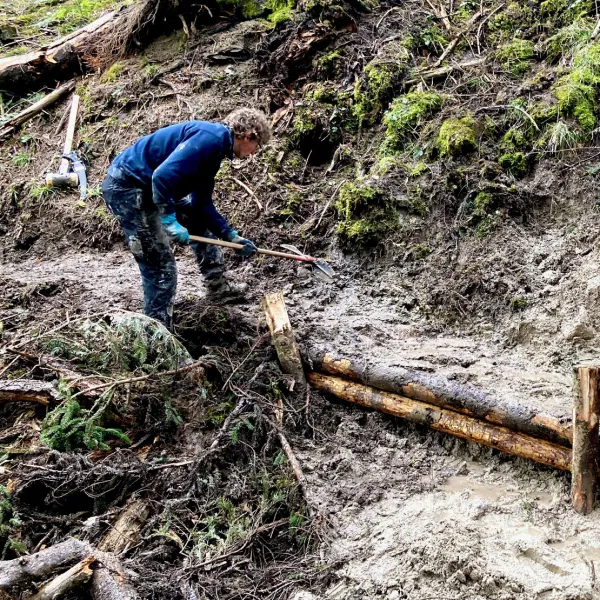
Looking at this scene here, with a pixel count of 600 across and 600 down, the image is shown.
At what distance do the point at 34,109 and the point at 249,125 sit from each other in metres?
5.67

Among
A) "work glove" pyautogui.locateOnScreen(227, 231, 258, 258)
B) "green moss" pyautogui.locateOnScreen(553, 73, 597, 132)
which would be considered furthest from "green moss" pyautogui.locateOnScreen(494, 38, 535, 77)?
"work glove" pyautogui.locateOnScreen(227, 231, 258, 258)

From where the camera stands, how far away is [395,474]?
346cm

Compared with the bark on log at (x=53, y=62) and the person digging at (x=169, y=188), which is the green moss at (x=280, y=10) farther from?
the person digging at (x=169, y=188)

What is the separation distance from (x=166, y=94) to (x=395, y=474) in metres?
5.95

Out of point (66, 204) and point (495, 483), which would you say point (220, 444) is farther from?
point (66, 204)

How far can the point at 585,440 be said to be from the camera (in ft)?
9.31

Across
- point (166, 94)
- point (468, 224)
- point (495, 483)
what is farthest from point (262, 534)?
point (166, 94)

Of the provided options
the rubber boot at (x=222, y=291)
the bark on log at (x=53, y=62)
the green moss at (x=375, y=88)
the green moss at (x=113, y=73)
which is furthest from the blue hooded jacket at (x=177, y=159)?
the bark on log at (x=53, y=62)

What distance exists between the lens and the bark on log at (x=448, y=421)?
3145mm

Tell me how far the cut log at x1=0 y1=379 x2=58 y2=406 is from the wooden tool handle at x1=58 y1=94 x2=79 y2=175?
4.18 meters

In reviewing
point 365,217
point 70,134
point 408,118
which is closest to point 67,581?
point 365,217

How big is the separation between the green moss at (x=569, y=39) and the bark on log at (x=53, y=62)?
19.4 feet

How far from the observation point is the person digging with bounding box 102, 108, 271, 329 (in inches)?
156

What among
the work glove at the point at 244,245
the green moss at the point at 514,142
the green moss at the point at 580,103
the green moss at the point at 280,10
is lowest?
the work glove at the point at 244,245
